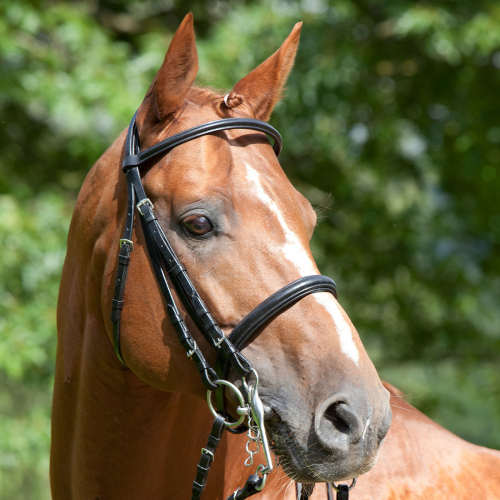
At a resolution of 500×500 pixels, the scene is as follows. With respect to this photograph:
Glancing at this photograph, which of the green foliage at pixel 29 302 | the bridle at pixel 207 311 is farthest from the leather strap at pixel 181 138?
the green foliage at pixel 29 302

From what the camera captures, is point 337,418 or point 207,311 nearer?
point 337,418

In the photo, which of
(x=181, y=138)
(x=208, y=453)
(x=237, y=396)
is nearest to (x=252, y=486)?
(x=208, y=453)

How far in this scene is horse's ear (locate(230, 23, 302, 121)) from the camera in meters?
2.12

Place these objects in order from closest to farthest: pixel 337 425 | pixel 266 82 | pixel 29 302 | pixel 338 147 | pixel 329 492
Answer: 1. pixel 337 425
2. pixel 329 492
3. pixel 266 82
4. pixel 29 302
5. pixel 338 147

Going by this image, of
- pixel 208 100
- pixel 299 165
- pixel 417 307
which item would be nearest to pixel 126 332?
pixel 208 100

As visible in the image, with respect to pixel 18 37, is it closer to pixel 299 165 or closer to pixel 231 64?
pixel 231 64

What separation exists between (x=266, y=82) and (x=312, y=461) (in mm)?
1435

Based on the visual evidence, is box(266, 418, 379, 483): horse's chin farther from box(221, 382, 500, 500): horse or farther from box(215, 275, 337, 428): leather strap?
box(221, 382, 500, 500): horse

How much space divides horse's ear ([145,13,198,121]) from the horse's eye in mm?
440

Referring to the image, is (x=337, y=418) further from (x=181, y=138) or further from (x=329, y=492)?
(x=181, y=138)

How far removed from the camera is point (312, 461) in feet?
4.95

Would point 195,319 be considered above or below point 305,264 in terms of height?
below

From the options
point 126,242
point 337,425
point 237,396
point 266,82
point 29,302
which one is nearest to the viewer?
point 337,425

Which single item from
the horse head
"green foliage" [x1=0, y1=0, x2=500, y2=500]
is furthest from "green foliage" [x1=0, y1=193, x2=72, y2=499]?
the horse head
